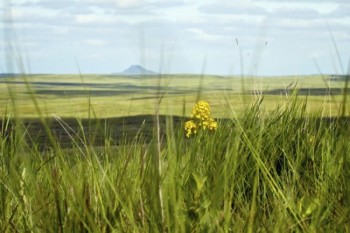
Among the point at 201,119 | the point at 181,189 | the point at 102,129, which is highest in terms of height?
the point at 102,129

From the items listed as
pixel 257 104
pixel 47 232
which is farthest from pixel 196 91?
pixel 257 104

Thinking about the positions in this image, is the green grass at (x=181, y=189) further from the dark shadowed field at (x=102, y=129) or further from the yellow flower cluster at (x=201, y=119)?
the yellow flower cluster at (x=201, y=119)

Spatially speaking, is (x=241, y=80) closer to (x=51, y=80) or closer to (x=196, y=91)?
(x=196, y=91)

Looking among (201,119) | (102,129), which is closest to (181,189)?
(102,129)

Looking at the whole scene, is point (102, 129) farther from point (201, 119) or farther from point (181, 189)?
point (201, 119)

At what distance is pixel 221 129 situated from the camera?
3.86 meters

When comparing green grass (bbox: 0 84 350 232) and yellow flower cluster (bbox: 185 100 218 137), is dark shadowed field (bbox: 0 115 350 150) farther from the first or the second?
yellow flower cluster (bbox: 185 100 218 137)

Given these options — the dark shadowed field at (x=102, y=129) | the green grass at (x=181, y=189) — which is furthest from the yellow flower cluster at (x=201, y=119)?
the green grass at (x=181, y=189)

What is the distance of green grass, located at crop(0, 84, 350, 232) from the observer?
2023 mm

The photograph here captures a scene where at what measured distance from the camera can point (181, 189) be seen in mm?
2346

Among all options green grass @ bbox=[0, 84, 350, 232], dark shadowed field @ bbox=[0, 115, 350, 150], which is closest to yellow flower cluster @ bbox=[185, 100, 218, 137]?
dark shadowed field @ bbox=[0, 115, 350, 150]

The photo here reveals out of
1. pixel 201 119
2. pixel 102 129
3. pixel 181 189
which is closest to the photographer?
pixel 102 129

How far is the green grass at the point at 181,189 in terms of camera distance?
202 cm

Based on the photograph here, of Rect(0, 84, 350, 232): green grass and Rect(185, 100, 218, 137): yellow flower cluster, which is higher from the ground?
Rect(0, 84, 350, 232): green grass
